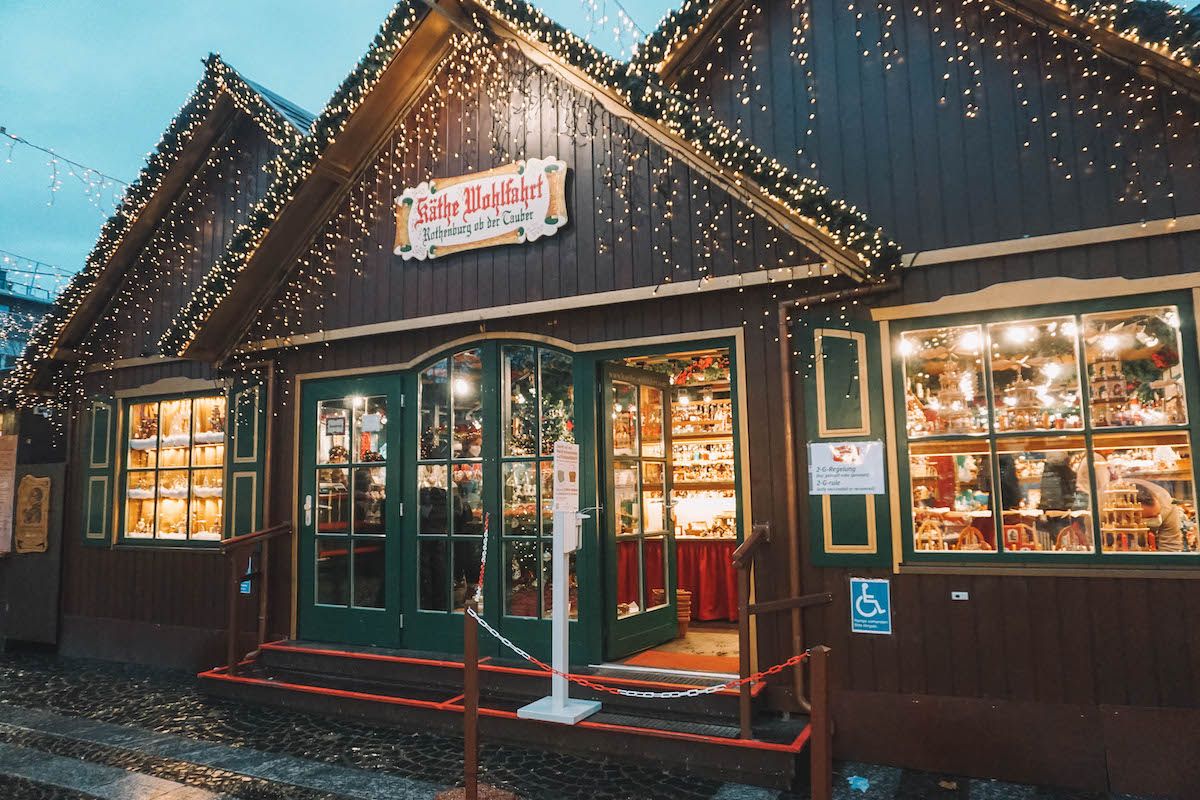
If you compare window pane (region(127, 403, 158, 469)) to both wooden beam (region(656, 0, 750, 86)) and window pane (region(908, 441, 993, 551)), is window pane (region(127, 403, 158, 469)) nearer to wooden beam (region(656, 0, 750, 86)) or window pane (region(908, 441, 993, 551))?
wooden beam (region(656, 0, 750, 86))

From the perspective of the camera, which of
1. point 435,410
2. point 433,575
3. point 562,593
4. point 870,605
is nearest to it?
point 870,605

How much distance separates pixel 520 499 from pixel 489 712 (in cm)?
167

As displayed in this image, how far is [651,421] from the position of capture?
7.07m

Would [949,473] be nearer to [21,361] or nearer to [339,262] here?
[339,262]

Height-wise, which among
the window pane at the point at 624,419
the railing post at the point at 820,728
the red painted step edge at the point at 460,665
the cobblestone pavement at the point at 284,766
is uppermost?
the window pane at the point at 624,419

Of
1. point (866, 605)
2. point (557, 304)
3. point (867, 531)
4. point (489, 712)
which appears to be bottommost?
point (489, 712)

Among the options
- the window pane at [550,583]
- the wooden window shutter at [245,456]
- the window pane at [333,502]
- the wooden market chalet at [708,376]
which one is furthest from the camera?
the wooden window shutter at [245,456]

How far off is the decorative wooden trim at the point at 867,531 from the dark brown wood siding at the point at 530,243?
1.66 m

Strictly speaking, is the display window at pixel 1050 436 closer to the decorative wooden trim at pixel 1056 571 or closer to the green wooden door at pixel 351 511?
the decorative wooden trim at pixel 1056 571

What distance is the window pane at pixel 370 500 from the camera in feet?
24.1

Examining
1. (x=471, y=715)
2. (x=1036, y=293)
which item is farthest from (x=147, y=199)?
(x=1036, y=293)

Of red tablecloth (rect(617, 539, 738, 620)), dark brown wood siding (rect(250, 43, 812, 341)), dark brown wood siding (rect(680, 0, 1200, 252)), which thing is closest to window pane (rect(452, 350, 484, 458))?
dark brown wood siding (rect(250, 43, 812, 341))

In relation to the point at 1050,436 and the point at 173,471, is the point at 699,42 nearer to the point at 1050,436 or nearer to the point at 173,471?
the point at 1050,436

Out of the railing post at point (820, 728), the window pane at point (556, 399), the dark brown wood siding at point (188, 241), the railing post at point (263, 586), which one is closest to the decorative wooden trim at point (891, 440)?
the railing post at point (820, 728)
